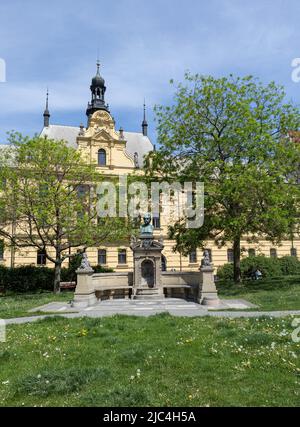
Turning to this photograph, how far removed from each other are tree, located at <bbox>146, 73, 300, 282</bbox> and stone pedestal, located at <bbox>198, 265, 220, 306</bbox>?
11.0 ft

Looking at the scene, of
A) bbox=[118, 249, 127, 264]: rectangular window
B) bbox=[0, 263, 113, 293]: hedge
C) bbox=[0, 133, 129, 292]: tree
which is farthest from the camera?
bbox=[118, 249, 127, 264]: rectangular window

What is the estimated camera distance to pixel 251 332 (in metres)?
8.80

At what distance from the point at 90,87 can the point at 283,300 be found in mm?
38431

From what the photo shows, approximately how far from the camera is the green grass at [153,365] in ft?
17.3

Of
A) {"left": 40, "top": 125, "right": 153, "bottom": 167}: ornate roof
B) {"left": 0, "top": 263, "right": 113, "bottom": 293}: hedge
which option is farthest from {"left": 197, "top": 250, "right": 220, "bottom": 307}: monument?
{"left": 40, "top": 125, "right": 153, "bottom": 167}: ornate roof

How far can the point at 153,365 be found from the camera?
21.9 ft

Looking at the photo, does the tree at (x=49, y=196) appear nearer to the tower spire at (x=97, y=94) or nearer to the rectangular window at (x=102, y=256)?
the rectangular window at (x=102, y=256)

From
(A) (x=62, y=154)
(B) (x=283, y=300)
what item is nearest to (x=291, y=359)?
(B) (x=283, y=300)

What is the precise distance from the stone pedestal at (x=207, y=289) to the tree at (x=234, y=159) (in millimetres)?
3348

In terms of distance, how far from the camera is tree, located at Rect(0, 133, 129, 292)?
21875 mm

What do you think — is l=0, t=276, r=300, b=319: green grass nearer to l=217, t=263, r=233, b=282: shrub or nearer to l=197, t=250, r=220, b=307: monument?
l=197, t=250, r=220, b=307: monument

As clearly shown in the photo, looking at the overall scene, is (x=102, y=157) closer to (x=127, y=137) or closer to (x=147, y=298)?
(x=127, y=137)

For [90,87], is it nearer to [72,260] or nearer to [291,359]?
[72,260]

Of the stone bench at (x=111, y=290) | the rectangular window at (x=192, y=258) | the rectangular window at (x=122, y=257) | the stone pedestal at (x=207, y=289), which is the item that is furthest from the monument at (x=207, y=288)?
the rectangular window at (x=192, y=258)
